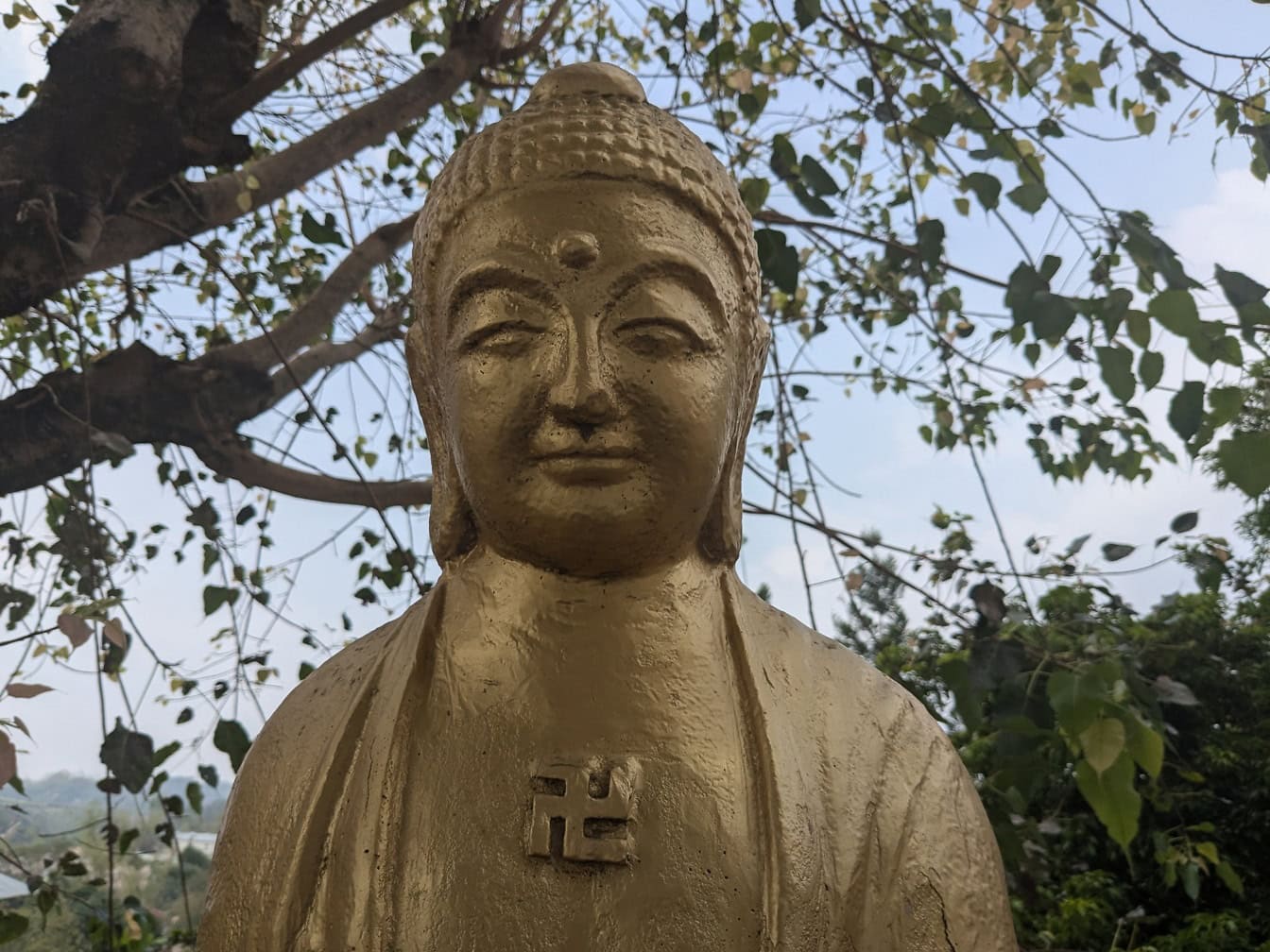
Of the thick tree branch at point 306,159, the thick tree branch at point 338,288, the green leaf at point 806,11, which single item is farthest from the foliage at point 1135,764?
the thick tree branch at point 306,159

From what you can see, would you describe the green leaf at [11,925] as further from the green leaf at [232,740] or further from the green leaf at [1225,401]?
the green leaf at [1225,401]

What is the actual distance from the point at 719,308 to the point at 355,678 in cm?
72

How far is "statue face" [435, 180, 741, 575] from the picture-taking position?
126 cm

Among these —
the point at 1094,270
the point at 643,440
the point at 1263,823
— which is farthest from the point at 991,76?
the point at 1263,823

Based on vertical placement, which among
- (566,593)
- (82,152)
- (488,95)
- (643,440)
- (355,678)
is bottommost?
(355,678)

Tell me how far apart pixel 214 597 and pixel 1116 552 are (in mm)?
1868

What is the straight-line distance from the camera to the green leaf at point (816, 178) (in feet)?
6.82

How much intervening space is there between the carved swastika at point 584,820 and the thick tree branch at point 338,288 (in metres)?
2.26

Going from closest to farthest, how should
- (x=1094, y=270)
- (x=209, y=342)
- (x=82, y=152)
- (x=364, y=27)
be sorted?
(x=1094, y=270)
(x=82, y=152)
(x=364, y=27)
(x=209, y=342)

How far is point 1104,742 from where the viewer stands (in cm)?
143

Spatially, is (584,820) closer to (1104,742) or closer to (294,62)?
(1104,742)

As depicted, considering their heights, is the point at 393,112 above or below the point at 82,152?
above

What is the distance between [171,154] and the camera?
96.5 inches

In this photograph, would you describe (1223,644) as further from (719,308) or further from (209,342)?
(209,342)
